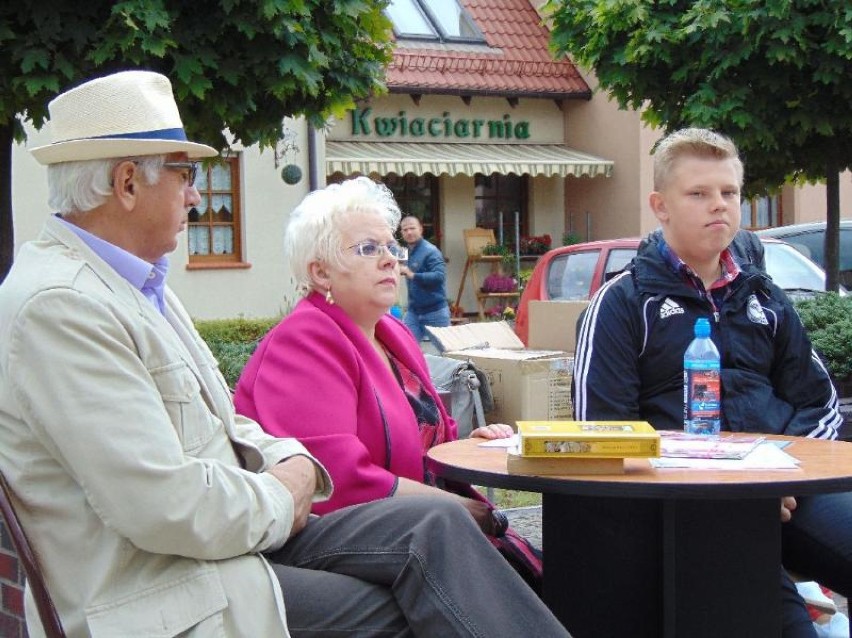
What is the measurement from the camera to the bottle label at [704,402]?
3434mm

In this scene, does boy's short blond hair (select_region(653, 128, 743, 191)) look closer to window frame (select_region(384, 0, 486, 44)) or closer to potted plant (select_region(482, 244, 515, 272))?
potted plant (select_region(482, 244, 515, 272))

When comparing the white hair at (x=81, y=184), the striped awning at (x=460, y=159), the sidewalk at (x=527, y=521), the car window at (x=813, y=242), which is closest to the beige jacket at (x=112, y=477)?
the white hair at (x=81, y=184)

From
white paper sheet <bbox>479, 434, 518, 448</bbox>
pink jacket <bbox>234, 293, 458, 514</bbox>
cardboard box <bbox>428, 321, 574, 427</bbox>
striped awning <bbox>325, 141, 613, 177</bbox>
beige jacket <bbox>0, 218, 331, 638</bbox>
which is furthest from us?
striped awning <bbox>325, 141, 613, 177</bbox>

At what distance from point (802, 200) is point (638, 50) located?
52.5ft

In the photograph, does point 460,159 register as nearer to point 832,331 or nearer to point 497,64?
point 497,64

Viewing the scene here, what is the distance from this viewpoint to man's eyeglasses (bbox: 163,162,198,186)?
2752mm

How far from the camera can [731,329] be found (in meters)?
3.67

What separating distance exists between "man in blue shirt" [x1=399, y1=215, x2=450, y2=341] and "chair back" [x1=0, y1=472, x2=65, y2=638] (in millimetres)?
9510

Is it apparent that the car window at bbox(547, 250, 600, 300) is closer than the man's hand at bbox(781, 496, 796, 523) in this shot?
No

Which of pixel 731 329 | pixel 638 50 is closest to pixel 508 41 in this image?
pixel 638 50

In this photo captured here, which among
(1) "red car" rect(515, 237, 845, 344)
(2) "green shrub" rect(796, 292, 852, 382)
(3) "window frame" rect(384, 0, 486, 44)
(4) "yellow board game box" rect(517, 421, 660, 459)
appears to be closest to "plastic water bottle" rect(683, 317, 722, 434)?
(4) "yellow board game box" rect(517, 421, 660, 459)

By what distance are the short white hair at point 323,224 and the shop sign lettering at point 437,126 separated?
1714cm

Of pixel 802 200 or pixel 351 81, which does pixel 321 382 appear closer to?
pixel 351 81

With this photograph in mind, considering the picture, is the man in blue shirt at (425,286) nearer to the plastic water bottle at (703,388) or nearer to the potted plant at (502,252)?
the plastic water bottle at (703,388)
